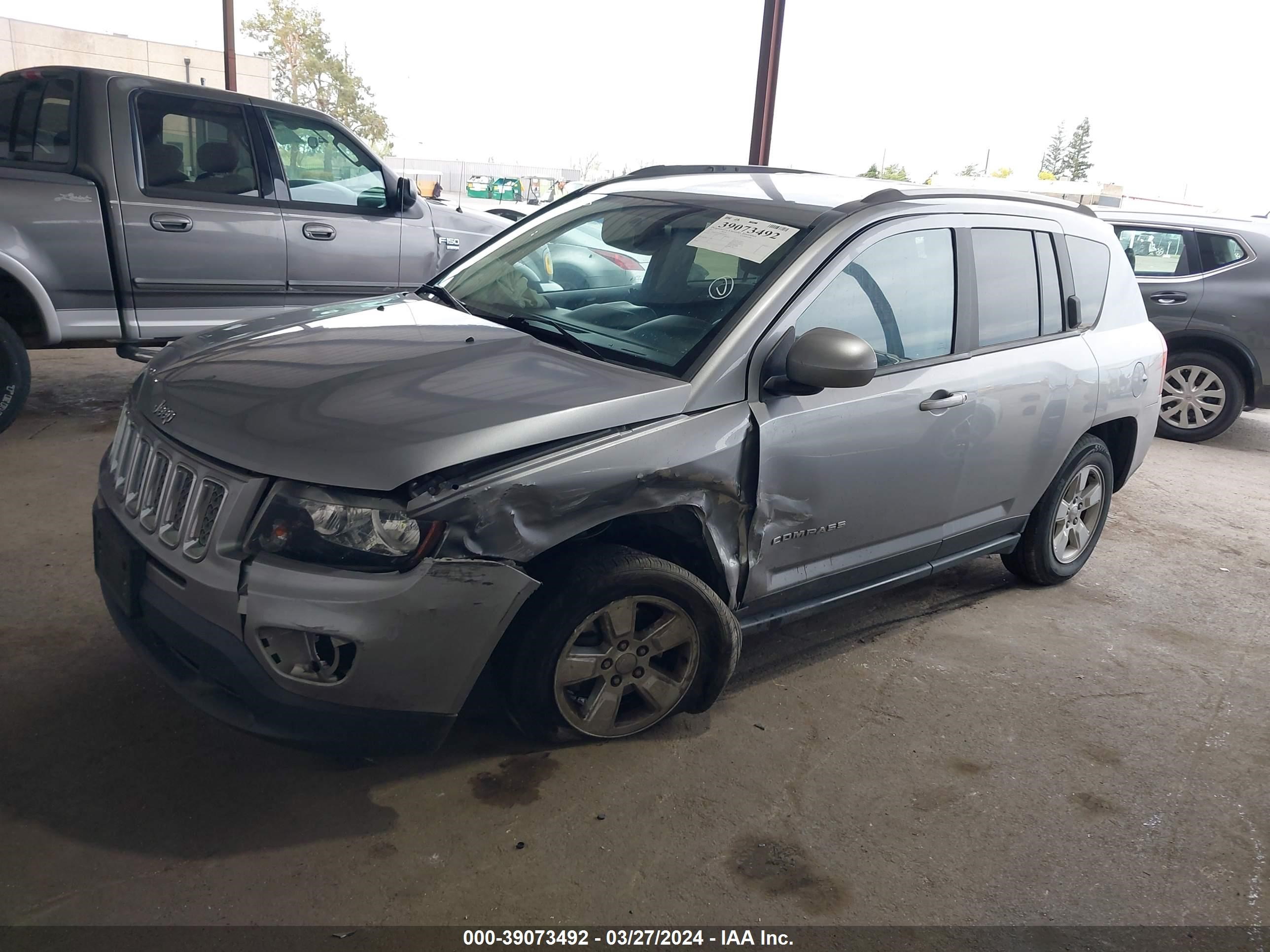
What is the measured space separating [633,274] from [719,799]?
1.80 meters

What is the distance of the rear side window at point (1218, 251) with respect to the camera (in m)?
7.93

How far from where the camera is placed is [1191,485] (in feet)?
22.1

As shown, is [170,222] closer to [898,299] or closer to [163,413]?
[163,413]

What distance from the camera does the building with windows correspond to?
43281 mm

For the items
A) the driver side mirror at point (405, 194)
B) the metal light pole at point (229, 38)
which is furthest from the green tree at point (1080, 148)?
the driver side mirror at point (405, 194)

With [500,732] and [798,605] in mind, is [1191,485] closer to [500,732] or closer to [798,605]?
[798,605]

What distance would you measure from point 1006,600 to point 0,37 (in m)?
51.8

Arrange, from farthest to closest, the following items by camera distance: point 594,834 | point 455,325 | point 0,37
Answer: point 0,37 < point 455,325 < point 594,834

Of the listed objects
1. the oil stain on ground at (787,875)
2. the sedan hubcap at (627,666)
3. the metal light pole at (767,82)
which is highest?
the metal light pole at (767,82)

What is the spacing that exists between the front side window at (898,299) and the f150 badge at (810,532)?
22.0 inches

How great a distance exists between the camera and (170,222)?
5.61 m

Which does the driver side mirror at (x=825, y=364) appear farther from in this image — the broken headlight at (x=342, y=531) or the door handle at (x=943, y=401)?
the broken headlight at (x=342, y=531)

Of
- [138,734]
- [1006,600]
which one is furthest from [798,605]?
[138,734]

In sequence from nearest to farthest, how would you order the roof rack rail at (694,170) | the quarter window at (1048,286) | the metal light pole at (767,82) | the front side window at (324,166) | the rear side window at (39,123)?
1. the quarter window at (1048,286)
2. the roof rack rail at (694,170)
3. the rear side window at (39,123)
4. the front side window at (324,166)
5. the metal light pole at (767,82)
